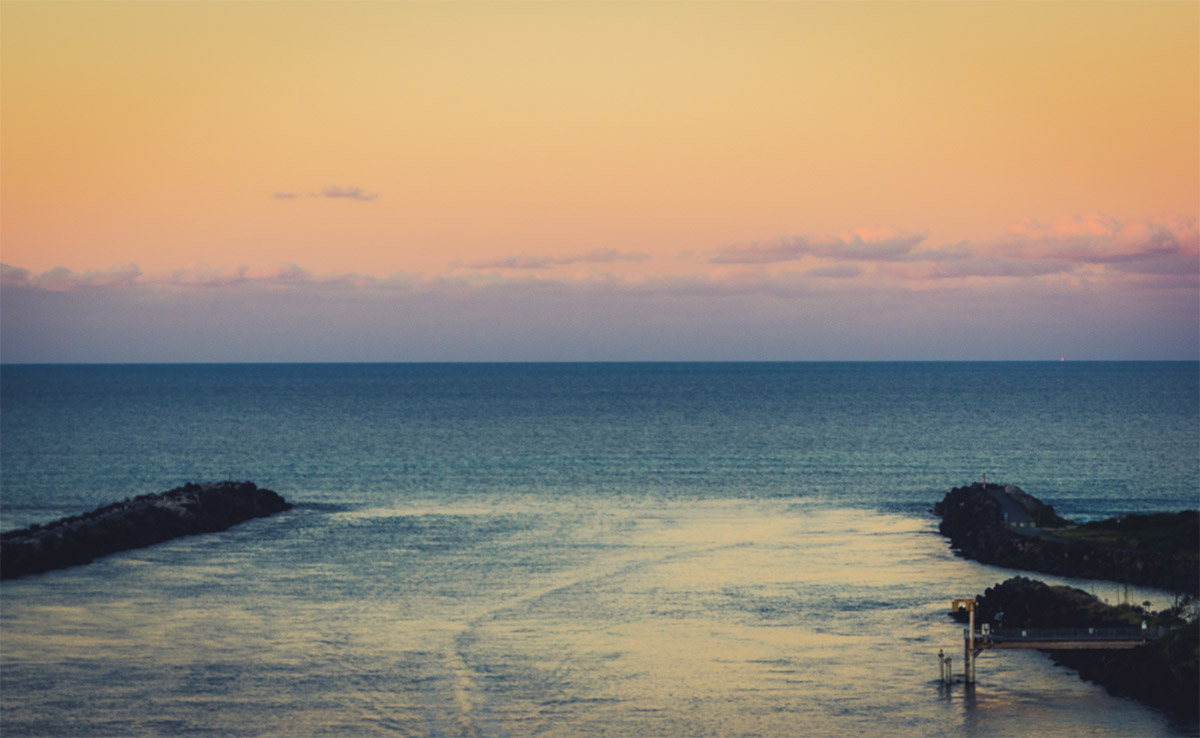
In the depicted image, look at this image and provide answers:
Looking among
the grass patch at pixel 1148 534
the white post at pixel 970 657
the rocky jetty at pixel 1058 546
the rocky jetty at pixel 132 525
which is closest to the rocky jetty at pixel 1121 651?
the white post at pixel 970 657

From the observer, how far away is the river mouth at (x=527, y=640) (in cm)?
4050

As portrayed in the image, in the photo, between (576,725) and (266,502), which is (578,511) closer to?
(266,502)

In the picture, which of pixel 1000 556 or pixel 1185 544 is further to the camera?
pixel 1000 556

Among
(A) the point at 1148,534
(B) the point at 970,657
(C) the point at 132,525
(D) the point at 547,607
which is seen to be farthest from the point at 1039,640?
(C) the point at 132,525

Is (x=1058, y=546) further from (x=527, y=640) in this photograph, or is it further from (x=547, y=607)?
(x=527, y=640)

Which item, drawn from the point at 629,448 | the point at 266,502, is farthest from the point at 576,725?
the point at 629,448

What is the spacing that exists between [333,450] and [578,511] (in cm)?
5500

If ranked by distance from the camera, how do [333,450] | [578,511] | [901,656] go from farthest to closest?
[333,450]
[578,511]
[901,656]

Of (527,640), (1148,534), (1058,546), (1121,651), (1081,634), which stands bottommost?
(527,640)

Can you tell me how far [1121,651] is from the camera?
145ft

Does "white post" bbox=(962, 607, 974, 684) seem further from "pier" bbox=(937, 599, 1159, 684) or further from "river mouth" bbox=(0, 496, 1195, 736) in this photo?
"river mouth" bbox=(0, 496, 1195, 736)

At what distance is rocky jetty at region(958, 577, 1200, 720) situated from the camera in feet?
134

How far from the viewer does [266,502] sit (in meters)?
85.8

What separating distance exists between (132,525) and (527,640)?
3342 centimetres
